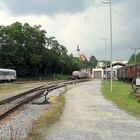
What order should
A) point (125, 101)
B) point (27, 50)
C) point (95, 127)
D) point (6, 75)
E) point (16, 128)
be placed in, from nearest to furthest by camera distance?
point (95, 127)
point (16, 128)
point (125, 101)
point (6, 75)
point (27, 50)

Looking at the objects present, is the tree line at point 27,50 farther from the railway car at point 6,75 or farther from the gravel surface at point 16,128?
the gravel surface at point 16,128

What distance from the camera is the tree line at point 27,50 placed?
10050 centimetres

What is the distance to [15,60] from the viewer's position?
101 meters

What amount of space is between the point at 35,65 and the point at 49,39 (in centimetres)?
1388

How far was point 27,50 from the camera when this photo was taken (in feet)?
346

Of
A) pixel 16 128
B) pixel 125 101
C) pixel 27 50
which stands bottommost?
pixel 16 128

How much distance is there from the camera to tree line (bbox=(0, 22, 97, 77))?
330 feet

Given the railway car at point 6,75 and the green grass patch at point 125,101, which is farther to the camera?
the railway car at point 6,75

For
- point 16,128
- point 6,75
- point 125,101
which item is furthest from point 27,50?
point 16,128

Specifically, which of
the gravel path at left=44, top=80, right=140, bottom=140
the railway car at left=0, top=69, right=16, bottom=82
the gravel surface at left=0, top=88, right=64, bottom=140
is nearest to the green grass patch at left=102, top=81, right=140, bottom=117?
the gravel path at left=44, top=80, right=140, bottom=140

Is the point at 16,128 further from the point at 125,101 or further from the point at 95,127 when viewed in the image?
the point at 125,101

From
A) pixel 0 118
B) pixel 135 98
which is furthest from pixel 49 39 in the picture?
pixel 0 118

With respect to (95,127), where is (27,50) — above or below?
above

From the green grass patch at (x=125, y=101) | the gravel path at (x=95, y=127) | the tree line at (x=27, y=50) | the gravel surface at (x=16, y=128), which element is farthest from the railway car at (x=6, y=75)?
the gravel path at (x=95, y=127)
